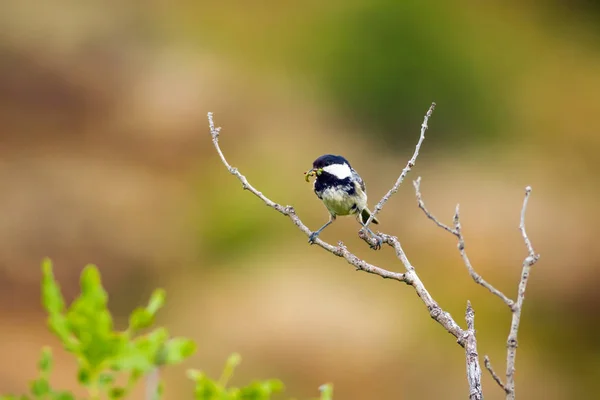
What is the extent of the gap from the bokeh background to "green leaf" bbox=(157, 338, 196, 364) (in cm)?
853

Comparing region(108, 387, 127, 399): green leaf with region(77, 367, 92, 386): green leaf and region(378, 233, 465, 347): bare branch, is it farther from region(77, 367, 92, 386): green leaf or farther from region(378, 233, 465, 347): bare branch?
region(378, 233, 465, 347): bare branch

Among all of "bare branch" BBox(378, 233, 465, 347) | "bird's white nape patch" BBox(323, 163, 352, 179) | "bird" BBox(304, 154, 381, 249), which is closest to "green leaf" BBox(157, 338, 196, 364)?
"bare branch" BBox(378, 233, 465, 347)

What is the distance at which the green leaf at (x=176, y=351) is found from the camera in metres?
1.60

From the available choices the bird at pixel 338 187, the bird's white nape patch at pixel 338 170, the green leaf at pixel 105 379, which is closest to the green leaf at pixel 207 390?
the green leaf at pixel 105 379

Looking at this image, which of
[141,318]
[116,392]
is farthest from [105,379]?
[141,318]

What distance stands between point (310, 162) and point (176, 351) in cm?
1253

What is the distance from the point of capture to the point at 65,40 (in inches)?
569

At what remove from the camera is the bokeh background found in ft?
37.1

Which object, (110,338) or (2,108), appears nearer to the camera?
(110,338)

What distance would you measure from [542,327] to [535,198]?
2690 mm

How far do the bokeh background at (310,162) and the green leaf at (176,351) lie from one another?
8526mm

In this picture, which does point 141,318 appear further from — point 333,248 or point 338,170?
point 338,170

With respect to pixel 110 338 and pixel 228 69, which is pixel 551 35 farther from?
pixel 110 338

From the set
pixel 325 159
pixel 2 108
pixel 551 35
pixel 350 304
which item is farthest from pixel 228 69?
pixel 325 159
